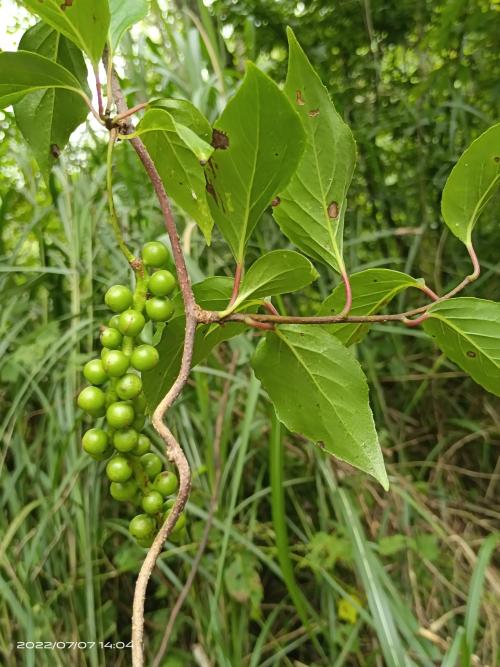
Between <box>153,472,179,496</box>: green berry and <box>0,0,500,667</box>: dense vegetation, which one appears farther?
<box>0,0,500,667</box>: dense vegetation

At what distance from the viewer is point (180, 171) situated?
0.31m

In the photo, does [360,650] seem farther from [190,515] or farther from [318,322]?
[318,322]

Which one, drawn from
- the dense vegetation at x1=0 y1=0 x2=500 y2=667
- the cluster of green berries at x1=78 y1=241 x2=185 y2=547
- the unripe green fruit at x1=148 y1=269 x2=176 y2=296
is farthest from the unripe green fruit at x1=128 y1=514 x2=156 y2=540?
the dense vegetation at x1=0 y1=0 x2=500 y2=667

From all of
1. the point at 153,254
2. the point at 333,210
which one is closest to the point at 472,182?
the point at 333,210

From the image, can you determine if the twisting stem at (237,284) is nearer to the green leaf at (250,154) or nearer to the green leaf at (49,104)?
the green leaf at (250,154)

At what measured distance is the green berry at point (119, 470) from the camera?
0.85 feet

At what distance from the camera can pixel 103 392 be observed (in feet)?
0.90

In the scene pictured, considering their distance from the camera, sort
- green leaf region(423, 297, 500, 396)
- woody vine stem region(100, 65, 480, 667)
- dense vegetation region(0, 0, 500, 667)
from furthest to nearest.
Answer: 1. dense vegetation region(0, 0, 500, 667)
2. green leaf region(423, 297, 500, 396)
3. woody vine stem region(100, 65, 480, 667)

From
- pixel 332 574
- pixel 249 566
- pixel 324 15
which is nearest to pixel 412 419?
pixel 332 574

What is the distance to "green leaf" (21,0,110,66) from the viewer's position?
0.85 feet

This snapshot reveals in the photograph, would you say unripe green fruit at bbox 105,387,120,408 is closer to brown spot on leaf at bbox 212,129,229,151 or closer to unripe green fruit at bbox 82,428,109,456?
unripe green fruit at bbox 82,428,109,456

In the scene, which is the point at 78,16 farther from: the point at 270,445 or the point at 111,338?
the point at 270,445

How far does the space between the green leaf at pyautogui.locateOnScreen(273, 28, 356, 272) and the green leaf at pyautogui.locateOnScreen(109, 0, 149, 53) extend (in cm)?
10

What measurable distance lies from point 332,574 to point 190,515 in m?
0.27
